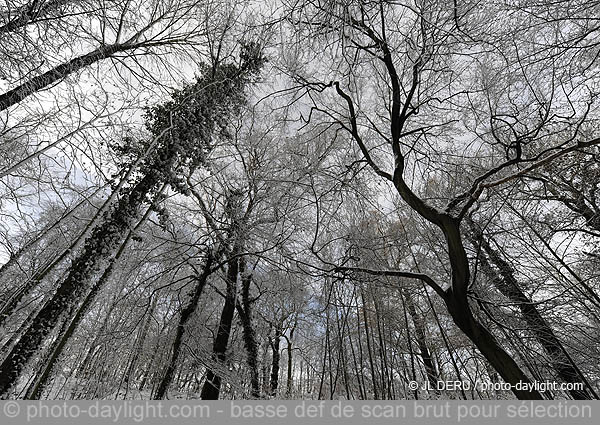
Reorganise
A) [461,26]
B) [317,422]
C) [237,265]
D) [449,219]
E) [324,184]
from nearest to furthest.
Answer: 1. [317,422]
2. [461,26]
3. [449,219]
4. [324,184]
5. [237,265]

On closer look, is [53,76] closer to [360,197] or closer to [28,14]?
[28,14]

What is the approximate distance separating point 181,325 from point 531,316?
4.89m

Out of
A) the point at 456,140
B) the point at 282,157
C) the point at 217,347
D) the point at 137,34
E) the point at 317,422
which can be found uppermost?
the point at 137,34

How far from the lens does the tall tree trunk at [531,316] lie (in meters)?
2.86

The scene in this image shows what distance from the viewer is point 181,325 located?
5012 millimetres

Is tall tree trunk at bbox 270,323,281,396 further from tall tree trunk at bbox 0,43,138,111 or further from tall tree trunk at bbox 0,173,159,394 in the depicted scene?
tall tree trunk at bbox 0,43,138,111

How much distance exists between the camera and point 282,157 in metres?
5.79

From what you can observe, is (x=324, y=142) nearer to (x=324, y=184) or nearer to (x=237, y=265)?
(x=324, y=184)

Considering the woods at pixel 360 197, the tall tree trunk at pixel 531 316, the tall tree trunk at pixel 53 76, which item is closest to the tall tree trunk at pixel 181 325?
the woods at pixel 360 197

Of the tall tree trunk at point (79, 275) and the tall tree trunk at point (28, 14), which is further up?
the tall tree trunk at point (28, 14)

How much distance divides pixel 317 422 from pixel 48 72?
450cm

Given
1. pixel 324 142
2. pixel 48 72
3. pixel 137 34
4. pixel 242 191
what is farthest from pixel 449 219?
pixel 137 34

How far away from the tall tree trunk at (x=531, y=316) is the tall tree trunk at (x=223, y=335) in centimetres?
397

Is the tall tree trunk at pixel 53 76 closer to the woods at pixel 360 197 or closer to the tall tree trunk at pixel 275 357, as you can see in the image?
the woods at pixel 360 197
